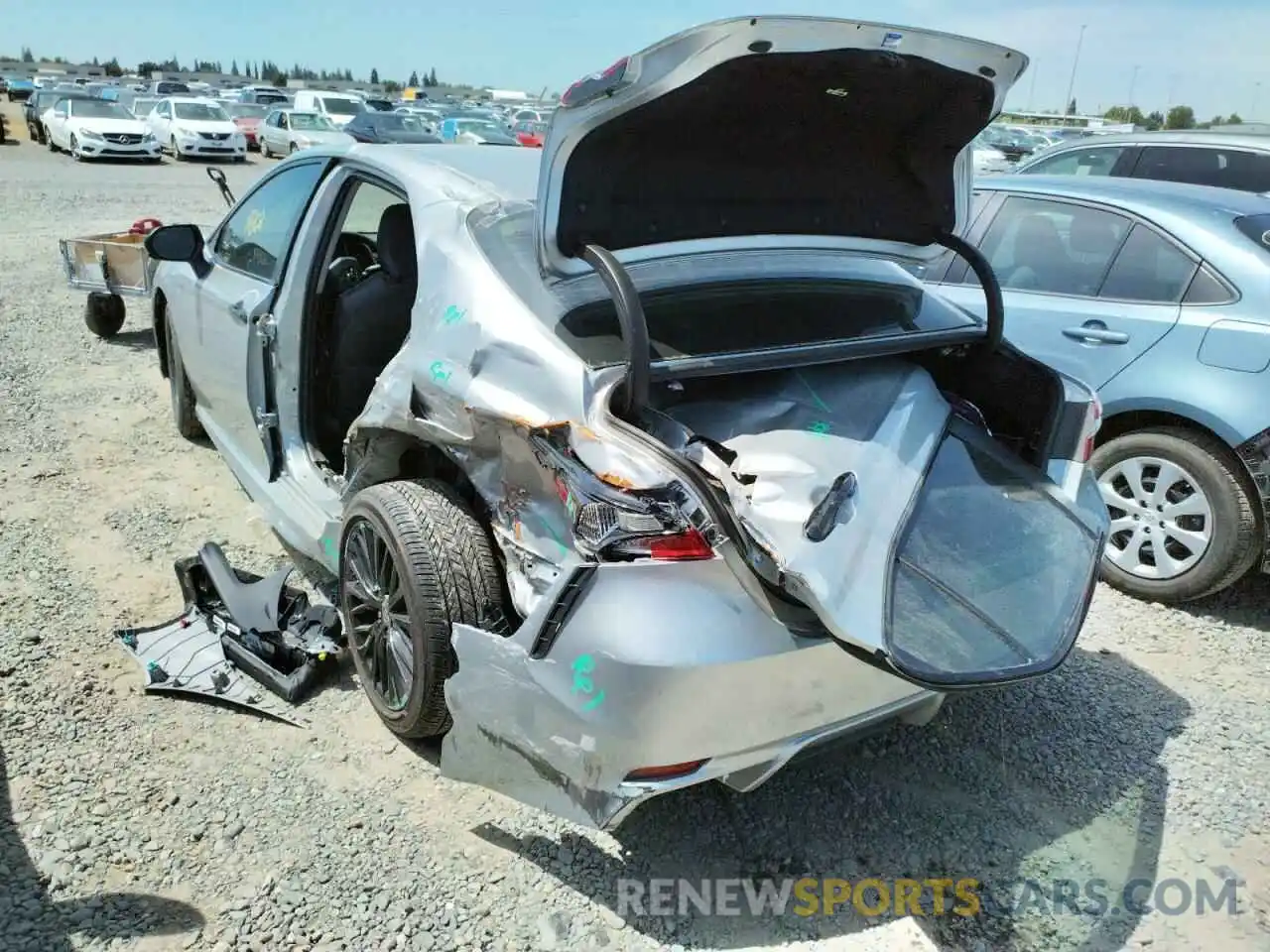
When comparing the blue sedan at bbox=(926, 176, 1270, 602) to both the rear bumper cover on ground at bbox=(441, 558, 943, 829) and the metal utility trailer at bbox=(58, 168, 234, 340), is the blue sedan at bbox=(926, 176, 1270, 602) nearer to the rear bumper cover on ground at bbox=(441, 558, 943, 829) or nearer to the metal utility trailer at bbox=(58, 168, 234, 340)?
the rear bumper cover on ground at bbox=(441, 558, 943, 829)

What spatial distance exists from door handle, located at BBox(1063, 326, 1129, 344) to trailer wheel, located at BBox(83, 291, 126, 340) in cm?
667

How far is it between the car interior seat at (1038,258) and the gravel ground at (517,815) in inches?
64.6

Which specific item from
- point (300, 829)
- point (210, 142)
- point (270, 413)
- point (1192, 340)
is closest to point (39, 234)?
point (270, 413)

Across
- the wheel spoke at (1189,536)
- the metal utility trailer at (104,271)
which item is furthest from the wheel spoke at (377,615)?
the metal utility trailer at (104,271)

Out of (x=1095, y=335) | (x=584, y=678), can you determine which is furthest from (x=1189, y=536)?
(x=584, y=678)

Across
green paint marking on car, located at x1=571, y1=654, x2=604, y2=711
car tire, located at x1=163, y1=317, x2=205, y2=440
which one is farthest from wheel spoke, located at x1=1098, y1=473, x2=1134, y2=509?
car tire, located at x1=163, y1=317, x2=205, y2=440

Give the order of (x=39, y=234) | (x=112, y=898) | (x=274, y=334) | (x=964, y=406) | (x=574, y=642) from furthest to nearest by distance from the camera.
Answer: (x=39, y=234) < (x=274, y=334) < (x=964, y=406) < (x=112, y=898) < (x=574, y=642)

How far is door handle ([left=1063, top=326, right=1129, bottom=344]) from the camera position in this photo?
4.25 metres

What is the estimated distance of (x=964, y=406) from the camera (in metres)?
3.14

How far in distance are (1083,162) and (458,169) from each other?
7.34 m

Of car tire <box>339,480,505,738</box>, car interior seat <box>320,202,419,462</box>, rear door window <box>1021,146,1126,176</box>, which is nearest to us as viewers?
car tire <box>339,480,505,738</box>

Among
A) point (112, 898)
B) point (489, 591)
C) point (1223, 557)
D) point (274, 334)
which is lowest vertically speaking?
point (112, 898)

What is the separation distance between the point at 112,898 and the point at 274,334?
6.63 feet

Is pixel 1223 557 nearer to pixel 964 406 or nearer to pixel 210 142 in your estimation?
pixel 964 406
